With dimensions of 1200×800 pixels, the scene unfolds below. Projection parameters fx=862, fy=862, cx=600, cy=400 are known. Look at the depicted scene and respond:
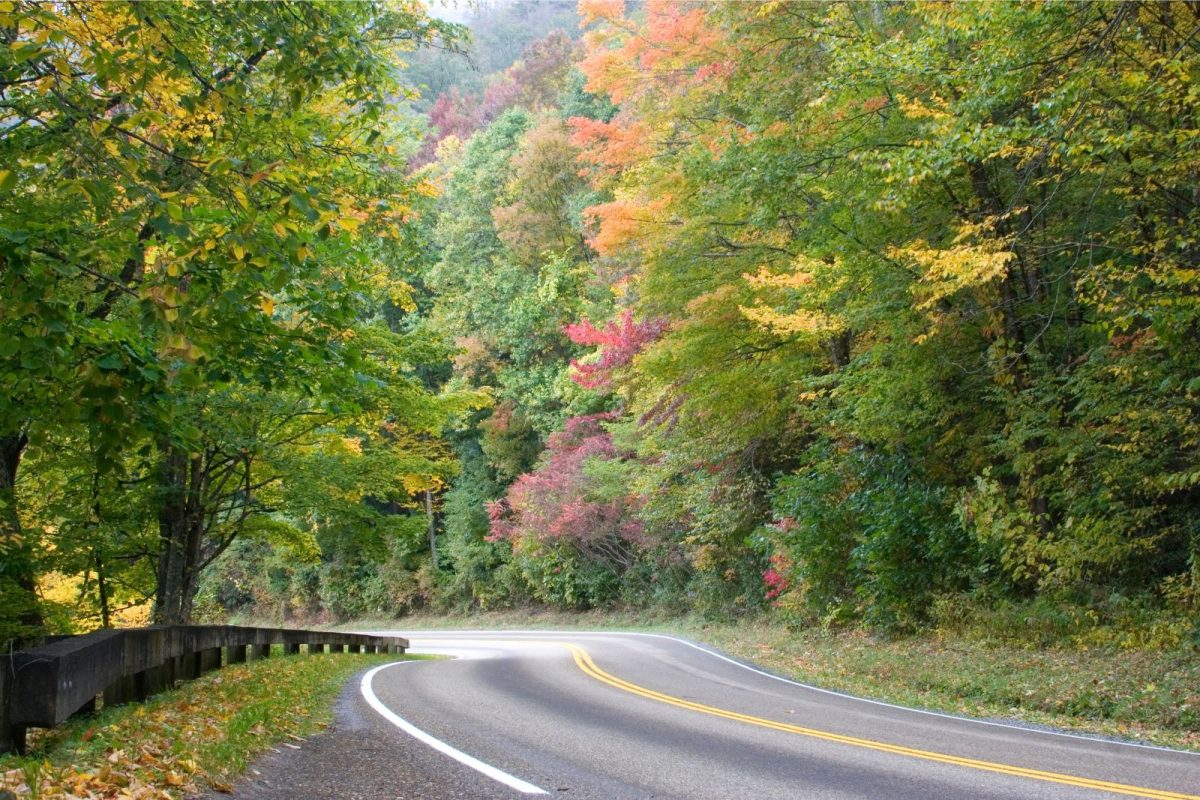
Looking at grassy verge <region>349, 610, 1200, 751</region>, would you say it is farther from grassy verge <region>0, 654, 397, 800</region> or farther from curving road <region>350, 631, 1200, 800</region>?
grassy verge <region>0, 654, 397, 800</region>

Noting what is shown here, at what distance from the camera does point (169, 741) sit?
609cm

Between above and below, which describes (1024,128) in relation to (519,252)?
below

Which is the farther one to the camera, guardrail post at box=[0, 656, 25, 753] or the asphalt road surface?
the asphalt road surface

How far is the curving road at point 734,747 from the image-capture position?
6051 millimetres

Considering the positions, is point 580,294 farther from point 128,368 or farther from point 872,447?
point 128,368

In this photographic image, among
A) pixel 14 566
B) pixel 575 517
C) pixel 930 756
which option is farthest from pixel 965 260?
pixel 575 517

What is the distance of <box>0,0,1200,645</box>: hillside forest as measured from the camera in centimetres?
452

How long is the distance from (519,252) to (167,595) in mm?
28122

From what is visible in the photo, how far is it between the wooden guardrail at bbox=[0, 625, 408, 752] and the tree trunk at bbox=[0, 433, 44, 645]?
1.53 m

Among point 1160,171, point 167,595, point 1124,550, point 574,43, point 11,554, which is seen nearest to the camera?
point 11,554

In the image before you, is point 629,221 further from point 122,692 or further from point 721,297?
point 122,692

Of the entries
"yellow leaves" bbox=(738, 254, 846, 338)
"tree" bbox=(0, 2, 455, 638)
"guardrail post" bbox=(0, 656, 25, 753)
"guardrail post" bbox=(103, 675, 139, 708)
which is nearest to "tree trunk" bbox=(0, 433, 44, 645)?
"guardrail post" bbox=(103, 675, 139, 708)

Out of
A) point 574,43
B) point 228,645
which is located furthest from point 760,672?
point 574,43

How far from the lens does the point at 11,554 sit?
8930 millimetres
